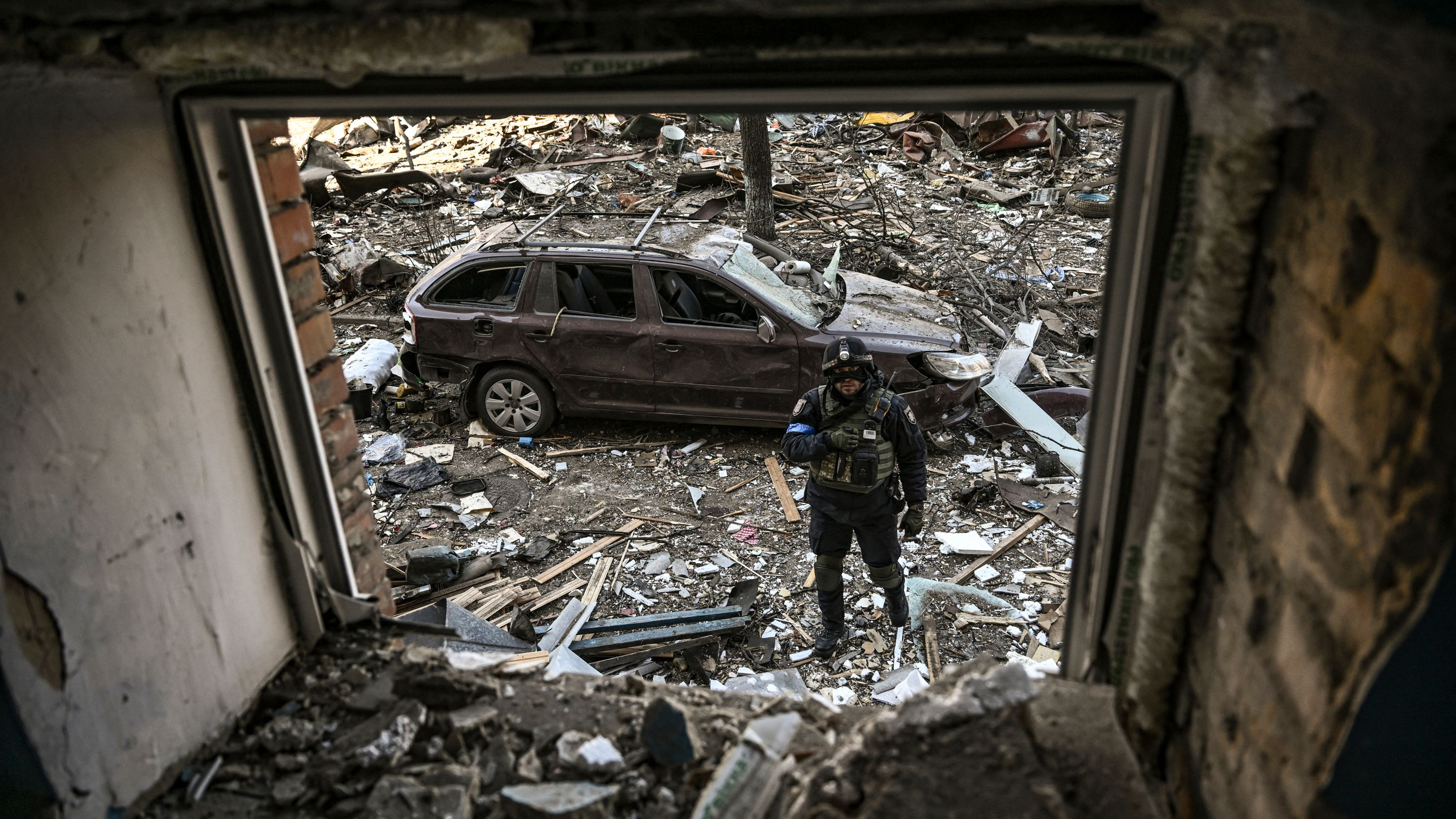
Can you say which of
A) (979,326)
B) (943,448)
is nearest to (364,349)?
(943,448)

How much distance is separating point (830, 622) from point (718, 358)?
262cm

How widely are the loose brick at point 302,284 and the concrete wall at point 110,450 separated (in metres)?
0.23

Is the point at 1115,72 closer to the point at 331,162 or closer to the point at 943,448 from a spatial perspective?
the point at 943,448

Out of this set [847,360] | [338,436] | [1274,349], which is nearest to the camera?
[1274,349]

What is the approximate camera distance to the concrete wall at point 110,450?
2.13 m

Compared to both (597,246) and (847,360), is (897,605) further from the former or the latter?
(597,246)

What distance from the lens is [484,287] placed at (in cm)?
800

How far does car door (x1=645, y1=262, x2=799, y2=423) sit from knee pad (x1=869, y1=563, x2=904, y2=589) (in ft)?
6.89

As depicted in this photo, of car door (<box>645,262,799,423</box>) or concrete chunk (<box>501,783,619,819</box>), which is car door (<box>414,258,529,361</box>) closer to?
car door (<box>645,262,799,423</box>)

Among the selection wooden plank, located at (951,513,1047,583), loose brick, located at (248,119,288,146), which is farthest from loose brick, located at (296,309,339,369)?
wooden plank, located at (951,513,1047,583)

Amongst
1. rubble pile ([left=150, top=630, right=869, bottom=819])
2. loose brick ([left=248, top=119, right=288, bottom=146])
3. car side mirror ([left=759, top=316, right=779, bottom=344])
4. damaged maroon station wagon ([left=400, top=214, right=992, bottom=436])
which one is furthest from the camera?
damaged maroon station wagon ([left=400, top=214, right=992, bottom=436])

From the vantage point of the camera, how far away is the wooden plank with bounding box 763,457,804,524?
7000 mm

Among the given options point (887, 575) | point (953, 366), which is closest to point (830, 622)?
point (887, 575)

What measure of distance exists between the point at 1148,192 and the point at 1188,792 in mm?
1306
